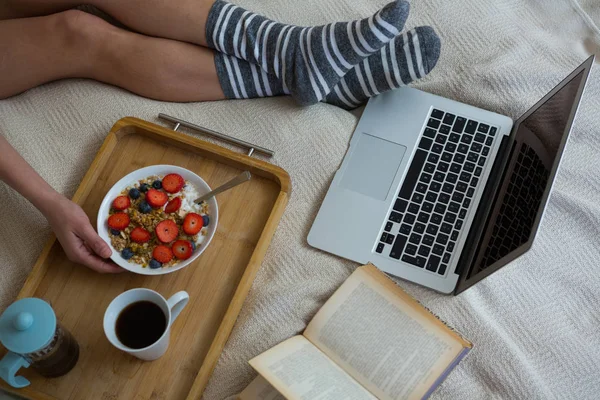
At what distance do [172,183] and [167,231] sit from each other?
0.08 meters

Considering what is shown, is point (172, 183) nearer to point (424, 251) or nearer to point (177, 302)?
point (177, 302)

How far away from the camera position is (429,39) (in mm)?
934

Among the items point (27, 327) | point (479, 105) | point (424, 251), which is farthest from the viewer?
point (479, 105)

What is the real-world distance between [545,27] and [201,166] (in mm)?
701

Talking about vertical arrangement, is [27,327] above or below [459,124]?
below

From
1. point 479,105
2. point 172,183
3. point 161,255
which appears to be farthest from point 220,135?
point 479,105

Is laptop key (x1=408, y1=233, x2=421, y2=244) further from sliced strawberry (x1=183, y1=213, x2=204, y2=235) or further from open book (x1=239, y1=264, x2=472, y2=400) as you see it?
sliced strawberry (x1=183, y1=213, x2=204, y2=235)

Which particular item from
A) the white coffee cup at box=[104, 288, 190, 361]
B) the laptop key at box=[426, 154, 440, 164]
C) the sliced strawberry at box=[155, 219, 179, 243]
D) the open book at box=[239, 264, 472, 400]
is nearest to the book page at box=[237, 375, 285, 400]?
the open book at box=[239, 264, 472, 400]

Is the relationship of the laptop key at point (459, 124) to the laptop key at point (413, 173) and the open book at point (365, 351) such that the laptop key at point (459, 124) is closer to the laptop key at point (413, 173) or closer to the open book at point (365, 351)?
the laptop key at point (413, 173)

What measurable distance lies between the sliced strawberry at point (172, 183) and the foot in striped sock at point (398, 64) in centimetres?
35

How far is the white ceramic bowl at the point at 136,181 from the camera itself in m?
0.82

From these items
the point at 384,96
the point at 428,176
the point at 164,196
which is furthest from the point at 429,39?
the point at 164,196

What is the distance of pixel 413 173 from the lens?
0.95m

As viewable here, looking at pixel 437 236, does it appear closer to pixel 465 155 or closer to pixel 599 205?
pixel 465 155
